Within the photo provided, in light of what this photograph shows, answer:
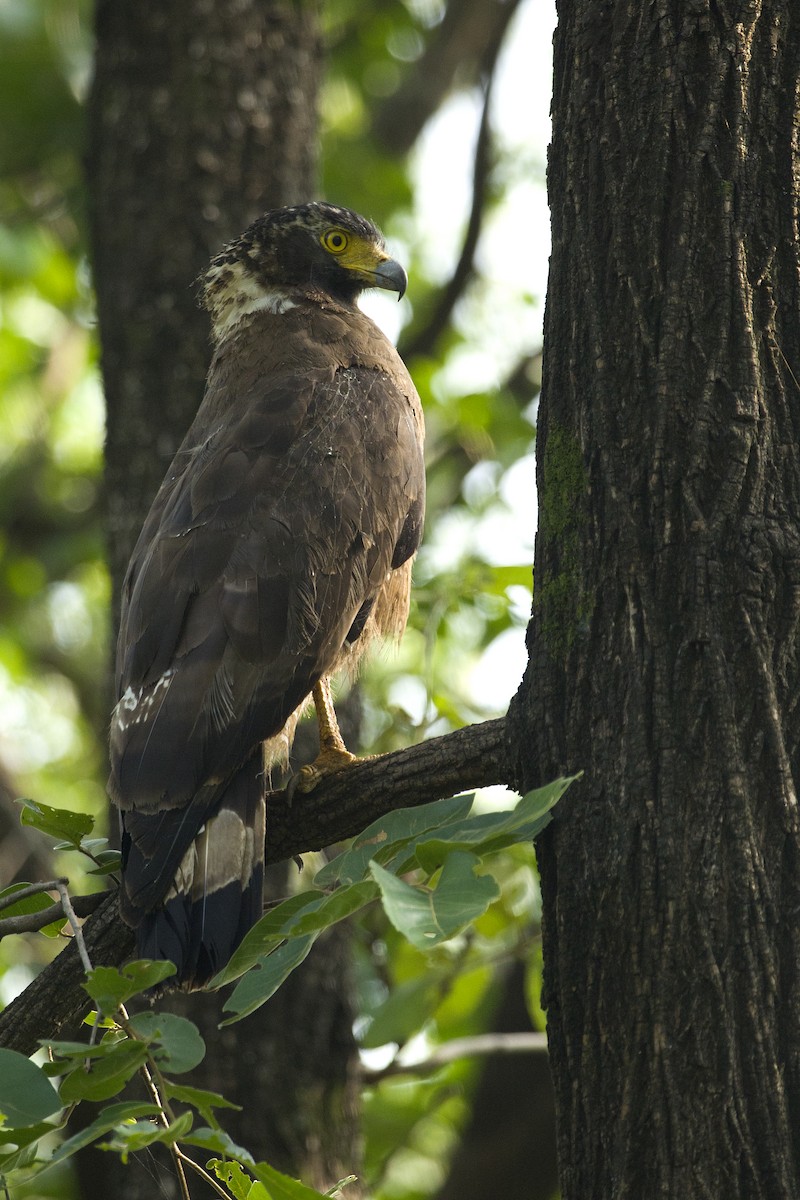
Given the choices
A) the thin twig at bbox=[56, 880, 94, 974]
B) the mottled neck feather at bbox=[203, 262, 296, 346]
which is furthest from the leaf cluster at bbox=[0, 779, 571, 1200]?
the mottled neck feather at bbox=[203, 262, 296, 346]

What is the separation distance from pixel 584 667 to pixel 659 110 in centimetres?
94

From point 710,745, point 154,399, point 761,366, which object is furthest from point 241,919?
point 154,399

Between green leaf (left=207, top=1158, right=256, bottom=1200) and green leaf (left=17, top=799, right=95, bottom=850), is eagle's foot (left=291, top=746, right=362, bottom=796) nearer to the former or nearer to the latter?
green leaf (left=17, top=799, right=95, bottom=850)

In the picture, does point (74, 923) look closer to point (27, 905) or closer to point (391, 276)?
point (27, 905)

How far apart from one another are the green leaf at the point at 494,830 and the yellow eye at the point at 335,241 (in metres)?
3.12

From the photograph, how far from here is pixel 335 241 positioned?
15.4 ft

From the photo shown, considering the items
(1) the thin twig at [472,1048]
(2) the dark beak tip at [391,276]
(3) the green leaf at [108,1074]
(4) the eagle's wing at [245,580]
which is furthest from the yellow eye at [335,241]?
(3) the green leaf at [108,1074]

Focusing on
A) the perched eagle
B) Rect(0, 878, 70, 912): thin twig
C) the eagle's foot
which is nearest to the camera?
Rect(0, 878, 70, 912): thin twig

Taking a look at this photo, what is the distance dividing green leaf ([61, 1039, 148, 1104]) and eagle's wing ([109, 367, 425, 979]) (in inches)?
39.6

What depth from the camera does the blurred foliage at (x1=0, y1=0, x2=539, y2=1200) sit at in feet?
15.9

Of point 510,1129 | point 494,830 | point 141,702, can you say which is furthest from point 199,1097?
point 510,1129

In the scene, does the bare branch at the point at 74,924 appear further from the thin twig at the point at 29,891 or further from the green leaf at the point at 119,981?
the green leaf at the point at 119,981

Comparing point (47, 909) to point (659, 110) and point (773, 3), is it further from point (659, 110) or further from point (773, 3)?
point (773, 3)

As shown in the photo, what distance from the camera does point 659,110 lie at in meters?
2.36
